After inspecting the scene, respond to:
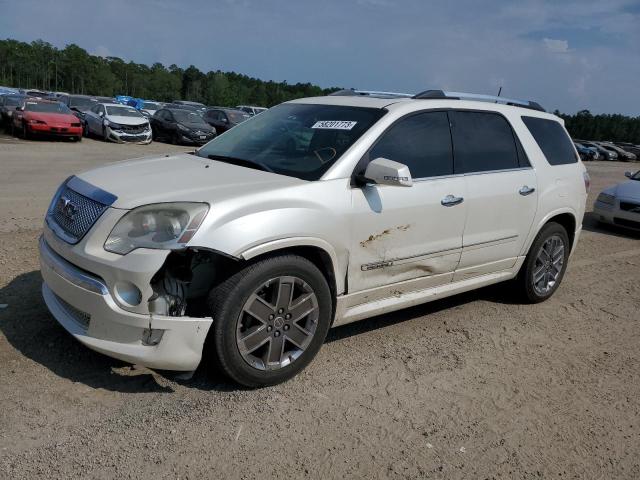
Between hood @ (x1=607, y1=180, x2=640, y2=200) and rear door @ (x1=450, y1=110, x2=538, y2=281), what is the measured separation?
20.3ft

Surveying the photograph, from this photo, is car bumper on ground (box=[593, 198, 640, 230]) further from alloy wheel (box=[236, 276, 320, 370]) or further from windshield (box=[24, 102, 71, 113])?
windshield (box=[24, 102, 71, 113])

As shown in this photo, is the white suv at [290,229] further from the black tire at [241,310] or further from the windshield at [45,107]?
the windshield at [45,107]

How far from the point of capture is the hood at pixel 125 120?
824 inches

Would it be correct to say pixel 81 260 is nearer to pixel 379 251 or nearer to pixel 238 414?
pixel 238 414

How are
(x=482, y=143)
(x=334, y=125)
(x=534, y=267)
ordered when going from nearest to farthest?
1. (x=334, y=125)
2. (x=482, y=143)
3. (x=534, y=267)

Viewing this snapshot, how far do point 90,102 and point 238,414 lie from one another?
26523 mm

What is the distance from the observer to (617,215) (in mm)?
9930

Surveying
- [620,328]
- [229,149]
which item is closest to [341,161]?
[229,149]

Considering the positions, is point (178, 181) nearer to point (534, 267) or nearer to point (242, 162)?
point (242, 162)

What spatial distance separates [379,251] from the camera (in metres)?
3.81

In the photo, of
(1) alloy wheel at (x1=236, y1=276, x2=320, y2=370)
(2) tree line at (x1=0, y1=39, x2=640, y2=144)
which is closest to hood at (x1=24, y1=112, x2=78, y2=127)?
(1) alloy wheel at (x1=236, y1=276, x2=320, y2=370)

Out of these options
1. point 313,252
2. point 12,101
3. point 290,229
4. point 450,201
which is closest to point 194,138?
point 12,101

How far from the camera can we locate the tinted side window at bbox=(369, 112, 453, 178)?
3951 mm

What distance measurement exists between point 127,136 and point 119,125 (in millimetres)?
535
